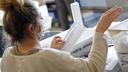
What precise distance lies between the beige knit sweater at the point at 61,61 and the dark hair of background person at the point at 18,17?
0.32ft

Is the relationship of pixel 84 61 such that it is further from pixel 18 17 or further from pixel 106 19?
pixel 18 17

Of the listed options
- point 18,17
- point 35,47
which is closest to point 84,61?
point 35,47

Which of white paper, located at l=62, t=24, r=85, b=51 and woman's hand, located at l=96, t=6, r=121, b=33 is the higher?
woman's hand, located at l=96, t=6, r=121, b=33

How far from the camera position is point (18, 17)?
3.40 feet

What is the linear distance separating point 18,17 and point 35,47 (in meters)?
0.15

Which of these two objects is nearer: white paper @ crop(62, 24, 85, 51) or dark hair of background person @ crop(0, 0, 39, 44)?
dark hair of background person @ crop(0, 0, 39, 44)

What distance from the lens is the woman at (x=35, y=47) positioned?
3.42ft

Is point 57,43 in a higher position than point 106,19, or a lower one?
lower

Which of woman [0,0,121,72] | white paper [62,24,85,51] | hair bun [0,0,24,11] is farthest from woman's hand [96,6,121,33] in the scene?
hair bun [0,0,24,11]

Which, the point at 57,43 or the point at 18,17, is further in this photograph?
the point at 57,43

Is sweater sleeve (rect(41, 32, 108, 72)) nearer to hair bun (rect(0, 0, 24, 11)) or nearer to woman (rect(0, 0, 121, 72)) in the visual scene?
woman (rect(0, 0, 121, 72))

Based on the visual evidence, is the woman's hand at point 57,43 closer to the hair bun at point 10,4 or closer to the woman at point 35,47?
the woman at point 35,47

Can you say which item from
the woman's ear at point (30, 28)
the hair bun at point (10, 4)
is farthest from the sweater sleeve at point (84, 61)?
the hair bun at point (10, 4)

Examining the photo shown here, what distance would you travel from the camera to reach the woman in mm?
1042
